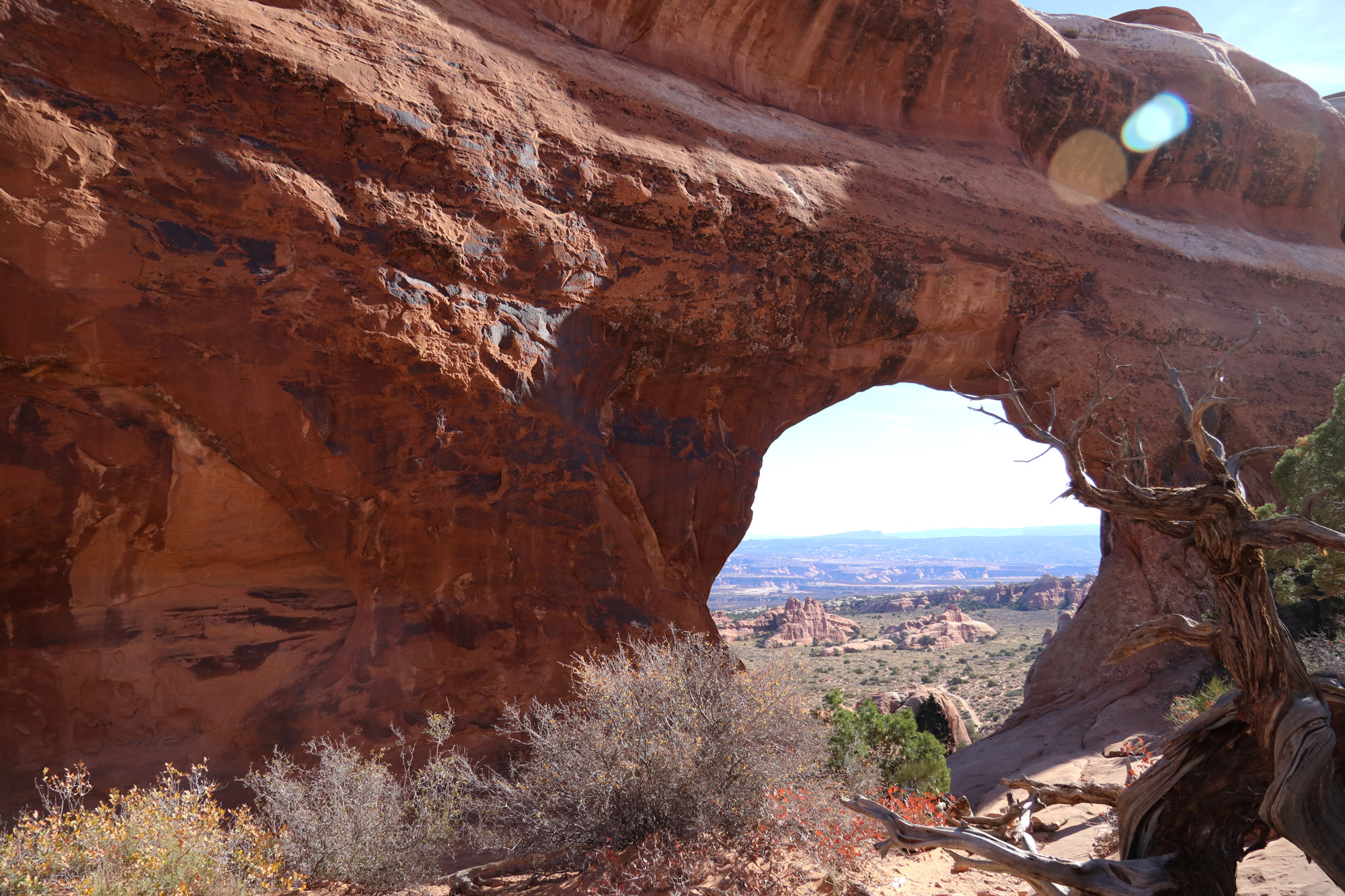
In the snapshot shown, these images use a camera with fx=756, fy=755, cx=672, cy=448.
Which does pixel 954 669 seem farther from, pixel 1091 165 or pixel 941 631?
pixel 1091 165

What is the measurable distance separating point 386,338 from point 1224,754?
26.0 ft

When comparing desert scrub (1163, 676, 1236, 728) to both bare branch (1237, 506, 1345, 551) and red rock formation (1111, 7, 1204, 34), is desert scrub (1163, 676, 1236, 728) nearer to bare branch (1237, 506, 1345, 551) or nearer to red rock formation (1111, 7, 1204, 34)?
bare branch (1237, 506, 1345, 551)

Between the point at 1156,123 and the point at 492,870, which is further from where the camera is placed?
the point at 1156,123

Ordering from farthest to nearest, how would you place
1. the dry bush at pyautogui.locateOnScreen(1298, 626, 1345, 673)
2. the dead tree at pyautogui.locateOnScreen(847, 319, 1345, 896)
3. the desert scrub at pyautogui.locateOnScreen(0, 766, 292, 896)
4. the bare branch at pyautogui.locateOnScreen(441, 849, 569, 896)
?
1. the dry bush at pyautogui.locateOnScreen(1298, 626, 1345, 673)
2. the bare branch at pyautogui.locateOnScreen(441, 849, 569, 896)
3. the desert scrub at pyautogui.locateOnScreen(0, 766, 292, 896)
4. the dead tree at pyautogui.locateOnScreen(847, 319, 1345, 896)

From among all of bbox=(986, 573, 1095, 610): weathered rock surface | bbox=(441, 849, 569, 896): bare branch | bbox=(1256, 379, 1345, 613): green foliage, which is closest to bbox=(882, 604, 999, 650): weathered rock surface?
bbox=(986, 573, 1095, 610): weathered rock surface

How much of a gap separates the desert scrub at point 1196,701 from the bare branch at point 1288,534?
7378mm

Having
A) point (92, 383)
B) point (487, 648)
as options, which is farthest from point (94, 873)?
point (92, 383)

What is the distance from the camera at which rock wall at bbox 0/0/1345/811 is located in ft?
24.7

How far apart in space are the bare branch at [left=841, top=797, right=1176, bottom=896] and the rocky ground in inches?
236

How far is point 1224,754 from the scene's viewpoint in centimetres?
420

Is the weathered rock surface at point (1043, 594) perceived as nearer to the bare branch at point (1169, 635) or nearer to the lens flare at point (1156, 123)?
the lens flare at point (1156, 123)

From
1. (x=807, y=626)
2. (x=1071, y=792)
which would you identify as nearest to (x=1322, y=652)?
(x=1071, y=792)

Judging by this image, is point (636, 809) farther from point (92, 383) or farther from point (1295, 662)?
point (92, 383)

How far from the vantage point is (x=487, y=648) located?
8602 millimetres
